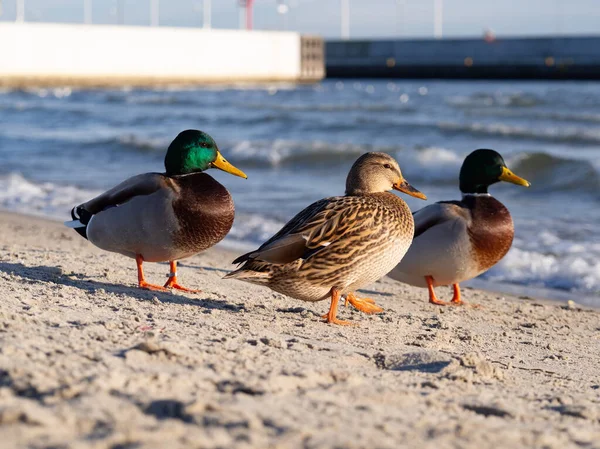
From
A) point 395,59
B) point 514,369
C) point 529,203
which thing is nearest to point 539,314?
point 514,369

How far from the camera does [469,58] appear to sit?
197 ft

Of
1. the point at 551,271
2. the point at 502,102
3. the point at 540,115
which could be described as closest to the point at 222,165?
the point at 551,271

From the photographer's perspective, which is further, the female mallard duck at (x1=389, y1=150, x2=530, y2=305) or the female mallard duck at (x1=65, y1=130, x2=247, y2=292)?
the female mallard duck at (x1=389, y1=150, x2=530, y2=305)

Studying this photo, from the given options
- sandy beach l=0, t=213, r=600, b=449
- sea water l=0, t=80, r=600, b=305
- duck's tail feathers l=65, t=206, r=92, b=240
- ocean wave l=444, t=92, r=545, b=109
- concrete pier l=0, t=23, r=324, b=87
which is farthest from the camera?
concrete pier l=0, t=23, r=324, b=87

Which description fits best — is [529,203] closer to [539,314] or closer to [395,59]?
[539,314]


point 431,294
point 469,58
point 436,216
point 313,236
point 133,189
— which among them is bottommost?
point 431,294

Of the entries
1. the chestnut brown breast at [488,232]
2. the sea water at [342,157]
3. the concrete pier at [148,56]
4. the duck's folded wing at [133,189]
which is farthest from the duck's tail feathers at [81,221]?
the concrete pier at [148,56]

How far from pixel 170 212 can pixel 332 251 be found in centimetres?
91

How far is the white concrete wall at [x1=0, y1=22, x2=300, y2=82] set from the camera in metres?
51.0

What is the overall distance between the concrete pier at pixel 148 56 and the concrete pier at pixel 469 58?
11.1ft

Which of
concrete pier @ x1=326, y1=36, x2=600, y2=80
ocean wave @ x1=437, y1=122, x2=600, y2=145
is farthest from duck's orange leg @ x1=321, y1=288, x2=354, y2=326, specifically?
concrete pier @ x1=326, y1=36, x2=600, y2=80

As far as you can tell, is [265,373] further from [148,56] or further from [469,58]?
[469,58]

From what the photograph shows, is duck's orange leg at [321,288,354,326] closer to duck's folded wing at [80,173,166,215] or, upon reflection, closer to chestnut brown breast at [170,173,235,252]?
chestnut brown breast at [170,173,235,252]

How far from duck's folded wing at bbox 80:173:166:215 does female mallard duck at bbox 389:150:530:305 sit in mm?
1446
